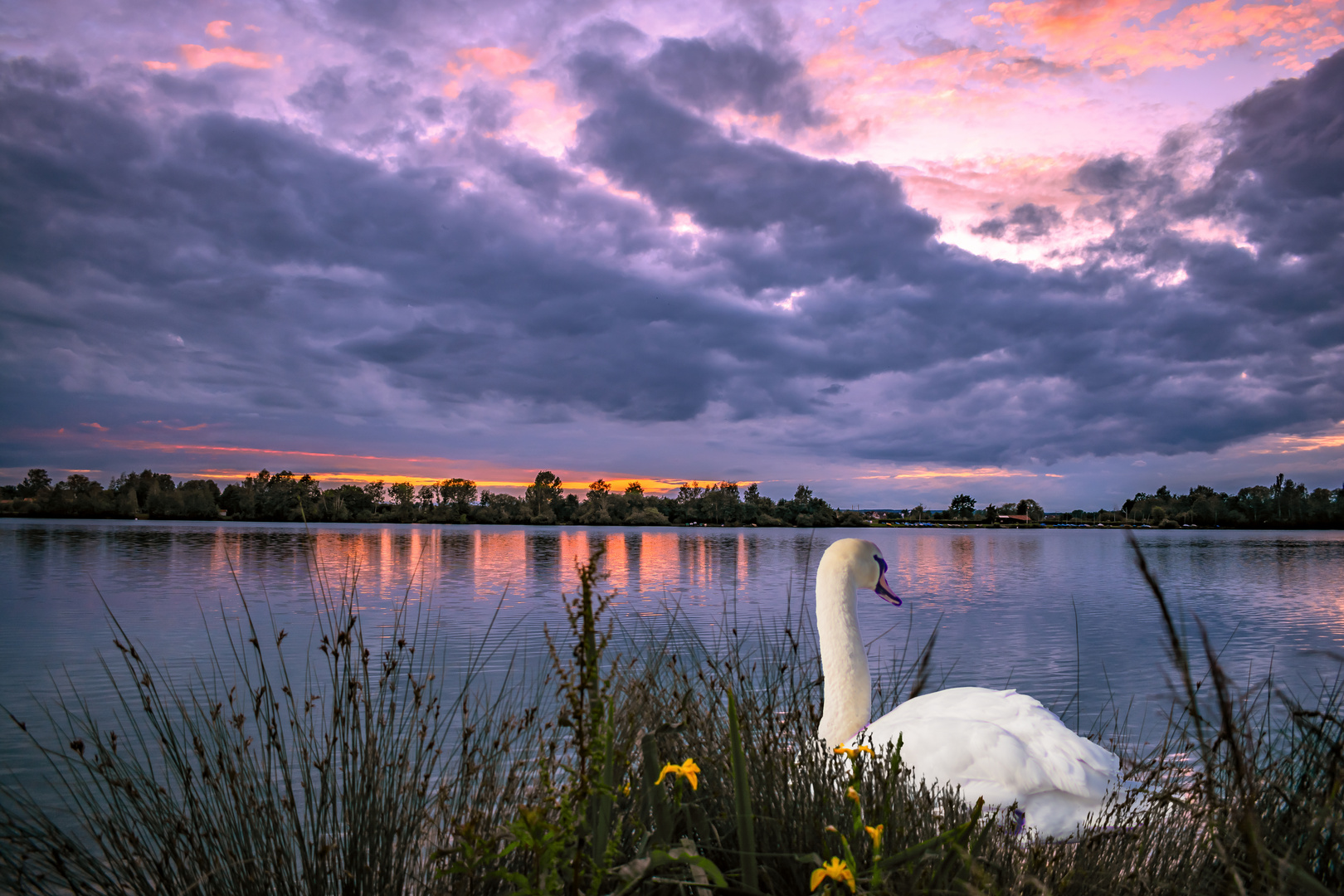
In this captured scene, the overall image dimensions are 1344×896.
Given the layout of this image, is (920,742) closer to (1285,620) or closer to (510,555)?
(1285,620)

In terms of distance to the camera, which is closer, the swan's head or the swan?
the swan

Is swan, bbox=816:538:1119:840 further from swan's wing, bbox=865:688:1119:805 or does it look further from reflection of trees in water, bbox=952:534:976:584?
reflection of trees in water, bbox=952:534:976:584

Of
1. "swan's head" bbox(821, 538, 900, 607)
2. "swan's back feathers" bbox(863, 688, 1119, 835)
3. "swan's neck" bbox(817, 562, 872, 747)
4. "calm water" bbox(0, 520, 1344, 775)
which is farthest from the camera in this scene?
"calm water" bbox(0, 520, 1344, 775)

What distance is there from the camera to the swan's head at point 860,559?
5473 mm

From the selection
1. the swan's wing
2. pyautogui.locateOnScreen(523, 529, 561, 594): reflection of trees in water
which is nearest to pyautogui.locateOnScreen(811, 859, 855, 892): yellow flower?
the swan's wing

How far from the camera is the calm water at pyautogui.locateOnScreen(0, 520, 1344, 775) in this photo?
436 inches

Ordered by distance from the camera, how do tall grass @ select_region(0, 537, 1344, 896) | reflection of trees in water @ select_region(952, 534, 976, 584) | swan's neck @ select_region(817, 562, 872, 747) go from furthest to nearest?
reflection of trees in water @ select_region(952, 534, 976, 584)
swan's neck @ select_region(817, 562, 872, 747)
tall grass @ select_region(0, 537, 1344, 896)

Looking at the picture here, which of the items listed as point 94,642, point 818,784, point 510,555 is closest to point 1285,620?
point 818,784

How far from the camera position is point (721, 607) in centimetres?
1983

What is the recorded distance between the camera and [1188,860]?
276 cm

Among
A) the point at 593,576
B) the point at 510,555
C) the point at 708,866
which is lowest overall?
the point at 510,555

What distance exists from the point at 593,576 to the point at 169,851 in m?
2.42

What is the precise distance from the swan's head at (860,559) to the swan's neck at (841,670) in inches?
8.1

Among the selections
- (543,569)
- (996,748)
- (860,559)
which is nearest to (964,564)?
(543,569)
